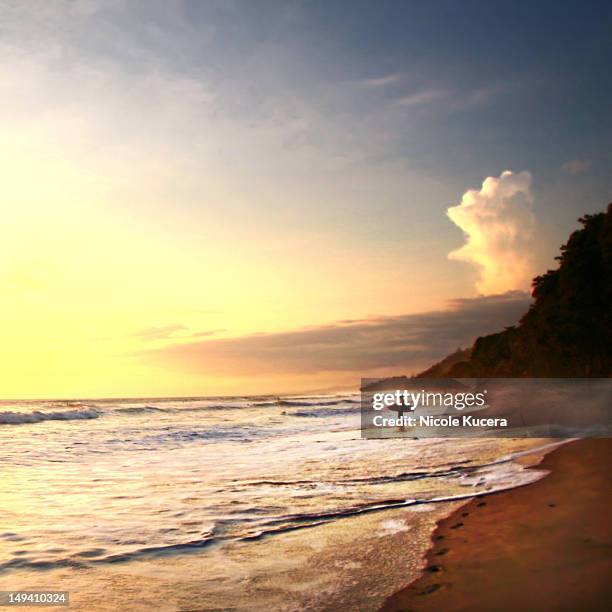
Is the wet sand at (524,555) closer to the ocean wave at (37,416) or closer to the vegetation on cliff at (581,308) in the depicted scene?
the vegetation on cliff at (581,308)

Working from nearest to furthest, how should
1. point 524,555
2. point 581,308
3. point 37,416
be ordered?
1. point 524,555
2. point 581,308
3. point 37,416

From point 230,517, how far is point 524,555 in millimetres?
4847

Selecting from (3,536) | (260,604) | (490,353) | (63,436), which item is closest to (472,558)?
(260,604)

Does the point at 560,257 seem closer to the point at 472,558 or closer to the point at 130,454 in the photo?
the point at 130,454

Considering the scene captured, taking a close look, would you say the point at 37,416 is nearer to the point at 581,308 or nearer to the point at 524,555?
the point at 581,308

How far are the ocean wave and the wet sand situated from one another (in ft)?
145

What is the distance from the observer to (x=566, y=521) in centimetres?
721

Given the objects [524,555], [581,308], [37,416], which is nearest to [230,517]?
[524,555]

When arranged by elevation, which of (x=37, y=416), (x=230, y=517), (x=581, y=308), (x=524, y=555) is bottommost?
(x=37, y=416)

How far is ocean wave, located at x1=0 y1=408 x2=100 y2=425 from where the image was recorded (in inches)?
1769

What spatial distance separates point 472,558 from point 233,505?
518 centimetres

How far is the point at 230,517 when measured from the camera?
9.35 m

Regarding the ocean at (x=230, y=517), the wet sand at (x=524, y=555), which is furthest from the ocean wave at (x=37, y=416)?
the wet sand at (x=524, y=555)

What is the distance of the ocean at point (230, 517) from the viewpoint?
6039 mm
